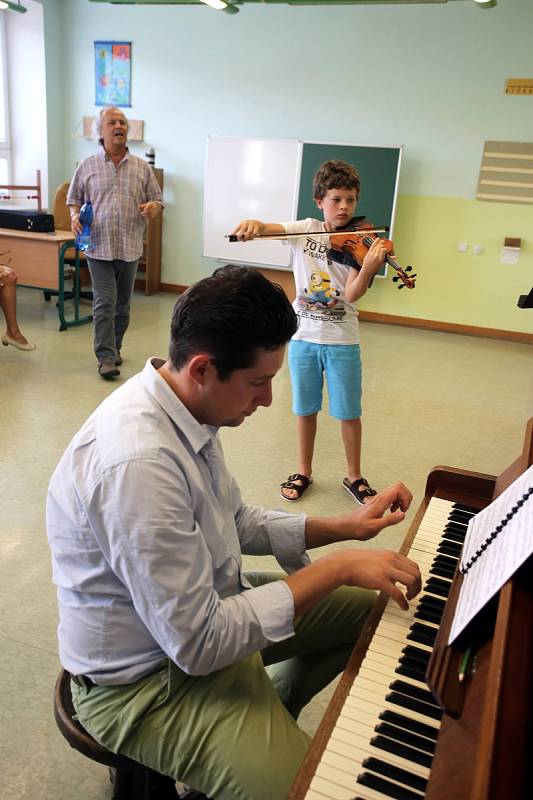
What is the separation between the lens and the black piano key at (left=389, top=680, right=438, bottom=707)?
906 millimetres

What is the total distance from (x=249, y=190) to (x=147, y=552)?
19.9 feet

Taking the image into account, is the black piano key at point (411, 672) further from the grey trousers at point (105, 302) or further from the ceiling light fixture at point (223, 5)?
the ceiling light fixture at point (223, 5)

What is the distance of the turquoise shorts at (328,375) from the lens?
2.60m

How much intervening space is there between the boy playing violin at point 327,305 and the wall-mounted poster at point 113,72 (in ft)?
16.8

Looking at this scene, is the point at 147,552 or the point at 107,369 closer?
the point at 147,552

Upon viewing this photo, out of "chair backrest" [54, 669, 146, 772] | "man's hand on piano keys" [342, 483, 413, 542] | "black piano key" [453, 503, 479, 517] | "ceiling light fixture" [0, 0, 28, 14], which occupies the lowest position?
"chair backrest" [54, 669, 146, 772]

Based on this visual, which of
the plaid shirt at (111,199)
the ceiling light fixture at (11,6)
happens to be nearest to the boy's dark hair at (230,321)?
the plaid shirt at (111,199)

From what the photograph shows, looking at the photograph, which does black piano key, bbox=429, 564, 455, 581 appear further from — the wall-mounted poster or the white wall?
the white wall

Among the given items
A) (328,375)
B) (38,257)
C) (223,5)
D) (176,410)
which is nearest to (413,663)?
(176,410)

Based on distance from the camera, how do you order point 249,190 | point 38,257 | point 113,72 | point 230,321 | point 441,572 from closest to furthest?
point 230,321 → point 441,572 → point 38,257 → point 249,190 → point 113,72

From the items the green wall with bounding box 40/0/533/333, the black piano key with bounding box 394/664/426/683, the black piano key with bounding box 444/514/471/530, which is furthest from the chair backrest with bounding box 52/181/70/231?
the black piano key with bounding box 394/664/426/683

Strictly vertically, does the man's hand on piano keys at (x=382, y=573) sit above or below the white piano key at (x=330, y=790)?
above

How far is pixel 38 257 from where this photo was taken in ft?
16.8

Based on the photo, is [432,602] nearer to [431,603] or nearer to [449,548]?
[431,603]
